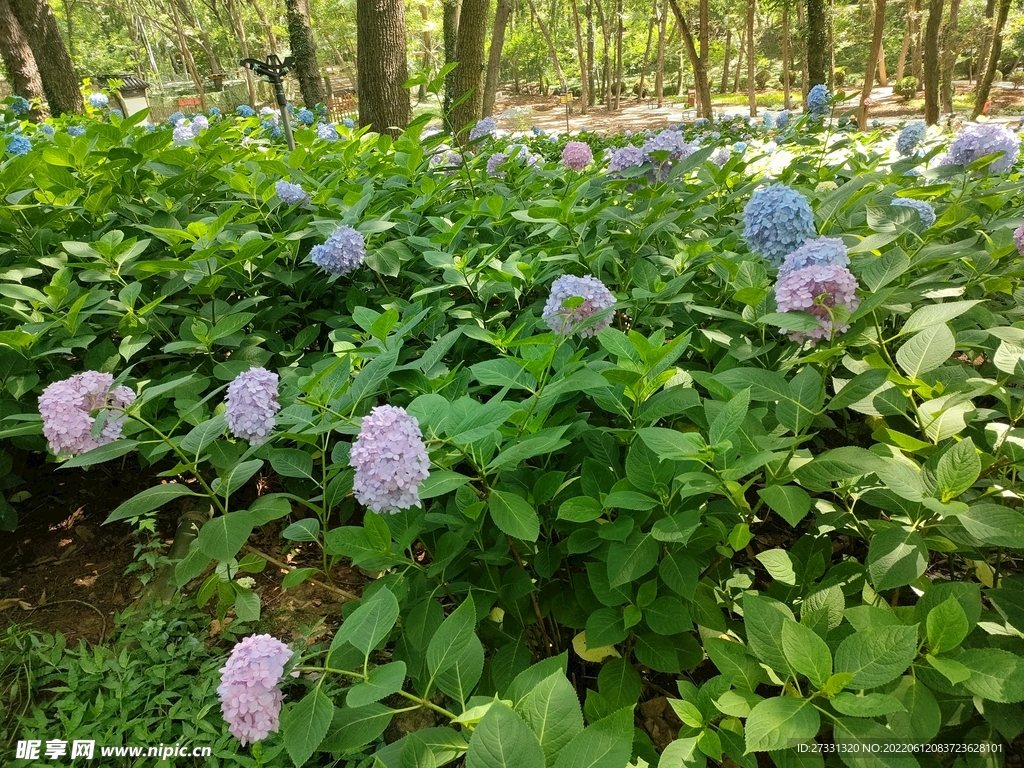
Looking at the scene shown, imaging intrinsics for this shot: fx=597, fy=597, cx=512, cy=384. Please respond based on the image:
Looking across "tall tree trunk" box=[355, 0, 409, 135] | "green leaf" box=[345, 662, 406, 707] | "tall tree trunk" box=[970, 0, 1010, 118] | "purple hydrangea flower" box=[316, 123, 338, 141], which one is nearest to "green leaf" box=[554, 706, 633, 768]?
"green leaf" box=[345, 662, 406, 707]

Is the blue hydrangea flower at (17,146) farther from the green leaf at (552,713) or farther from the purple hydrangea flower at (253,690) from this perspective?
the green leaf at (552,713)

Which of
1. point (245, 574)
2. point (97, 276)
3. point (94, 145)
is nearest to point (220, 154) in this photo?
point (94, 145)

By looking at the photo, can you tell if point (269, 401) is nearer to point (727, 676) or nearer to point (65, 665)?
point (727, 676)

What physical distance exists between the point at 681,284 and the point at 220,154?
8.15ft

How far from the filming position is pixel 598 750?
2.64 feet

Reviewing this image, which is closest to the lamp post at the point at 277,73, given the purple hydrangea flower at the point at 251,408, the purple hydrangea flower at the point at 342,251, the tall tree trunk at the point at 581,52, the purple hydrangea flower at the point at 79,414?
the purple hydrangea flower at the point at 342,251

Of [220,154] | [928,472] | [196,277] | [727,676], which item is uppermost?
[220,154]

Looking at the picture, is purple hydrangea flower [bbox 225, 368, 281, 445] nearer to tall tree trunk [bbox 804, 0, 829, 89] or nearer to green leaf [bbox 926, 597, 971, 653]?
green leaf [bbox 926, 597, 971, 653]

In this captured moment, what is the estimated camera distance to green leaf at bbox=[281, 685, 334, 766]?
36.9 inches

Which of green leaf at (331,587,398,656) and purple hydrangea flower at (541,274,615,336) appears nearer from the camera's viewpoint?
green leaf at (331,587,398,656)

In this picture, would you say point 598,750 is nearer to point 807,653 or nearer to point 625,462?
point 807,653

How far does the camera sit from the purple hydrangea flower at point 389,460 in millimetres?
1100

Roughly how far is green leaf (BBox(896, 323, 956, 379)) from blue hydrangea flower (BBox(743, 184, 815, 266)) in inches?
15.3

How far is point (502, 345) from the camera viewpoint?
4.88 feet
